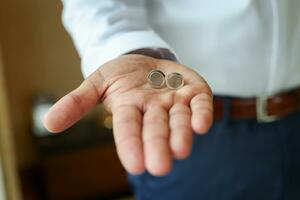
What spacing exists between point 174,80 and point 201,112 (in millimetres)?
74

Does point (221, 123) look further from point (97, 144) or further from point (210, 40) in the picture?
point (97, 144)

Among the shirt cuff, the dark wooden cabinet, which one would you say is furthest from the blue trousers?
the dark wooden cabinet

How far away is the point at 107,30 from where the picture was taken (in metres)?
0.55

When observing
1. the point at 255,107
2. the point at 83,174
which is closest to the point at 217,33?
the point at 255,107

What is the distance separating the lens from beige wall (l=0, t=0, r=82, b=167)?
1.43m

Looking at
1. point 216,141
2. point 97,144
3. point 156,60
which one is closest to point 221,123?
point 216,141

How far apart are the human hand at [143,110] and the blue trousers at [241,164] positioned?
15 centimetres

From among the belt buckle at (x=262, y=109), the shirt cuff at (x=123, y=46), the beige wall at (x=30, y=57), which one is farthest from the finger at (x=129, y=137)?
the beige wall at (x=30, y=57)

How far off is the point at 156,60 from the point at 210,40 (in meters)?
0.10

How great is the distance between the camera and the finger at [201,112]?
40 centimetres

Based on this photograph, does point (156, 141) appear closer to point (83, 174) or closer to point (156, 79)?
point (156, 79)

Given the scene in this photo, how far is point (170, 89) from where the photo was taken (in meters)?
0.47

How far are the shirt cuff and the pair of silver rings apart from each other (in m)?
0.06

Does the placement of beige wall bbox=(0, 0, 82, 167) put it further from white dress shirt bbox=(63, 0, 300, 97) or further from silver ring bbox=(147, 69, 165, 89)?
silver ring bbox=(147, 69, 165, 89)
